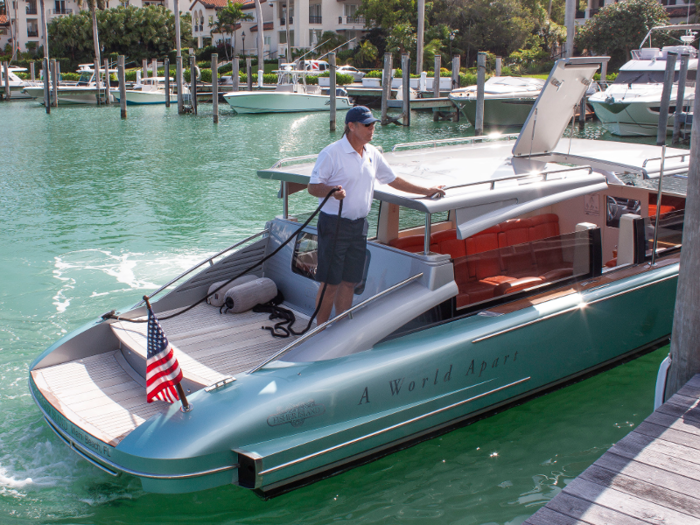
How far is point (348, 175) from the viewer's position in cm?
442

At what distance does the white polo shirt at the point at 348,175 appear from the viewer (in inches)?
173

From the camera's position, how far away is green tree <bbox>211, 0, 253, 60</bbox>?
6247 cm

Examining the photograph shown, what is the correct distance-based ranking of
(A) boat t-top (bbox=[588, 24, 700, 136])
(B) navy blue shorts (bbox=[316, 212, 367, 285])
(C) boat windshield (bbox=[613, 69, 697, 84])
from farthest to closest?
(C) boat windshield (bbox=[613, 69, 697, 84]) < (A) boat t-top (bbox=[588, 24, 700, 136]) < (B) navy blue shorts (bbox=[316, 212, 367, 285])

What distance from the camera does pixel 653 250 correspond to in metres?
5.93

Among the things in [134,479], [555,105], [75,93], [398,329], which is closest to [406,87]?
[555,105]

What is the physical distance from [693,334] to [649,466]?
1121 mm

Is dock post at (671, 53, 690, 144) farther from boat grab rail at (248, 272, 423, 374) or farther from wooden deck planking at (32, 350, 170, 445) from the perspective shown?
wooden deck planking at (32, 350, 170, 445)

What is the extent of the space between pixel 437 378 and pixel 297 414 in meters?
1.02

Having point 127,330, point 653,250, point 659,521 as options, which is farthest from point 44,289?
point 659,521

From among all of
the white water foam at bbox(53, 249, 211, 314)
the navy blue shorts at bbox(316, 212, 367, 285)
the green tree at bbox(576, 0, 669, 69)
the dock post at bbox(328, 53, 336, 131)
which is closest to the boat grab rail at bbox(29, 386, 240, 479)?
the navy blue shorts at bbox(316, 212, 367, 285)

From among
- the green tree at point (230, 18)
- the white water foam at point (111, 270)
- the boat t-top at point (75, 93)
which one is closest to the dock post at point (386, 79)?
the white water foam at point (111, 270)

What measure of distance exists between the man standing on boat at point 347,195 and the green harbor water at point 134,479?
1.25 metres

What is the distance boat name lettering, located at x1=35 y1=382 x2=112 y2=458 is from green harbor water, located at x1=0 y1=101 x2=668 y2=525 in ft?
1.37

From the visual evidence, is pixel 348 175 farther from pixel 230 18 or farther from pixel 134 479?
pixel 230 18
